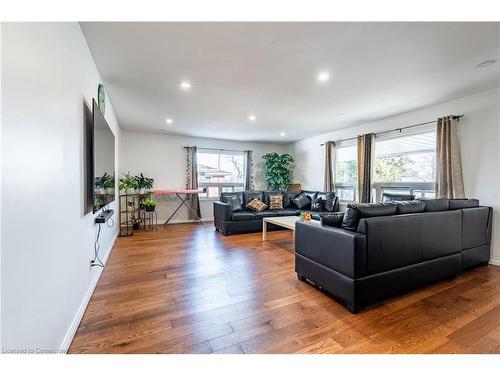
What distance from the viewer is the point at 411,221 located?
2131mm

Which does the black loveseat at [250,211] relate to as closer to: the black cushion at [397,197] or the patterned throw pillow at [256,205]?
the patterned throw pillow at [256,205]

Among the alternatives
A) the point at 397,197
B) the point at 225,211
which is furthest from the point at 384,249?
the point at 225,211

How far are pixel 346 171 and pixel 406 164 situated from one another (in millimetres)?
1403

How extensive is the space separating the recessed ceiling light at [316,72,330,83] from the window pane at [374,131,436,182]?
2.38 m

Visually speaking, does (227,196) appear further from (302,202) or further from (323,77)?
(323,77)

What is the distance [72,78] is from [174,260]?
7.68 feet

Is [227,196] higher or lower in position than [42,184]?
lower

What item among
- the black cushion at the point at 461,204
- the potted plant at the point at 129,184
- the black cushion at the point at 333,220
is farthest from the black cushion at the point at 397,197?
the potted plant at the point at 129,184

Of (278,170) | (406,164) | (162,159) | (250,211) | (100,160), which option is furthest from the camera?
(278,170)

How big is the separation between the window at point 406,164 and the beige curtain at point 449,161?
0.26 meters

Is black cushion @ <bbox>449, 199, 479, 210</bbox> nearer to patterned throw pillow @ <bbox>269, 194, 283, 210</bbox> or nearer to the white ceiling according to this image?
→ the white ceiling

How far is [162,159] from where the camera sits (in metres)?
6.00
